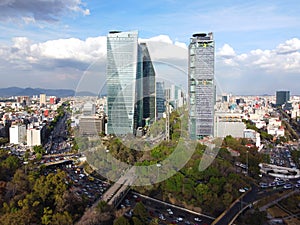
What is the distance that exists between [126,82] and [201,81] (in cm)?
217

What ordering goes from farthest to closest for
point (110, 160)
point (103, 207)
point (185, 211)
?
point (110, 160), point (185, 211), point (103, 207)

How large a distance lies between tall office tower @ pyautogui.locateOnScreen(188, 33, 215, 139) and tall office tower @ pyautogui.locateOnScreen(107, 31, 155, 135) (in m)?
1.12

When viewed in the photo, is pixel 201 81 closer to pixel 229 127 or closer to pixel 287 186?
pixel 229 127

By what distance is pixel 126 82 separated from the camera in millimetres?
6371

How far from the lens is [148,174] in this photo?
15.1ft

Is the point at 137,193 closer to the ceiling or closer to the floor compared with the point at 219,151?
closer to the floor

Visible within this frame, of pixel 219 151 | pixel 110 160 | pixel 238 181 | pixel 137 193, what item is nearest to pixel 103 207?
pixel 137 193

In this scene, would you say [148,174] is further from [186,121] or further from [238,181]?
[186,121]

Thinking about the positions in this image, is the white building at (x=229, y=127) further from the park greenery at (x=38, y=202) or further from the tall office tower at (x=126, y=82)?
the park greenery at (x=38, y=202)

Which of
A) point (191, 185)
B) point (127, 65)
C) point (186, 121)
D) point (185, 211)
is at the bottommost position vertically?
point (185, 211)

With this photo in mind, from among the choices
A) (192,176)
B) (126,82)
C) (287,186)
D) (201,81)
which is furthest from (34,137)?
(287,186)

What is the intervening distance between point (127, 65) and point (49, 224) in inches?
161

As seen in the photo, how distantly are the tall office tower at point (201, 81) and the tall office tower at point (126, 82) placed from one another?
1.12 metres

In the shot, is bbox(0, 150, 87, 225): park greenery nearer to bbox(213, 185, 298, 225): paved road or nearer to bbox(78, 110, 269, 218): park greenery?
bbox(78, 110, 269, 218): park greenery
